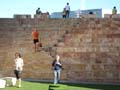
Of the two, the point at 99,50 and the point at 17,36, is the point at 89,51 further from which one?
the point at 17,36

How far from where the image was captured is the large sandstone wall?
103 feet

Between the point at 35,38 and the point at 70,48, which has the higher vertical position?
the point at 35,38

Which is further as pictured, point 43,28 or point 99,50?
point 43,28

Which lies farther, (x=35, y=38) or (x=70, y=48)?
(x=35, y=38)

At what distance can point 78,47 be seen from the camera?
32.6 metres

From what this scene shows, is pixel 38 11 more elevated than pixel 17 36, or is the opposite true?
pixel 38 11

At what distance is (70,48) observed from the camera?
32.8 metres

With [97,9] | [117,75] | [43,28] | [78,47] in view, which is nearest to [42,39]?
[43,28]

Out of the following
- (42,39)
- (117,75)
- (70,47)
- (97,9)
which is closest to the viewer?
(117,75)

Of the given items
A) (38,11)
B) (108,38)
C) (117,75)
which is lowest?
(117,75)

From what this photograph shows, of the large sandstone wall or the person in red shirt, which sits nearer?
the large sandstone wall

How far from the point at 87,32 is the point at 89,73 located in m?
3.03

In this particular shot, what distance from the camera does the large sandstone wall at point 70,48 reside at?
3152 centimetres

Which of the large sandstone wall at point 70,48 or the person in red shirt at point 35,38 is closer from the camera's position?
the large sandstone wall at point 70,48
